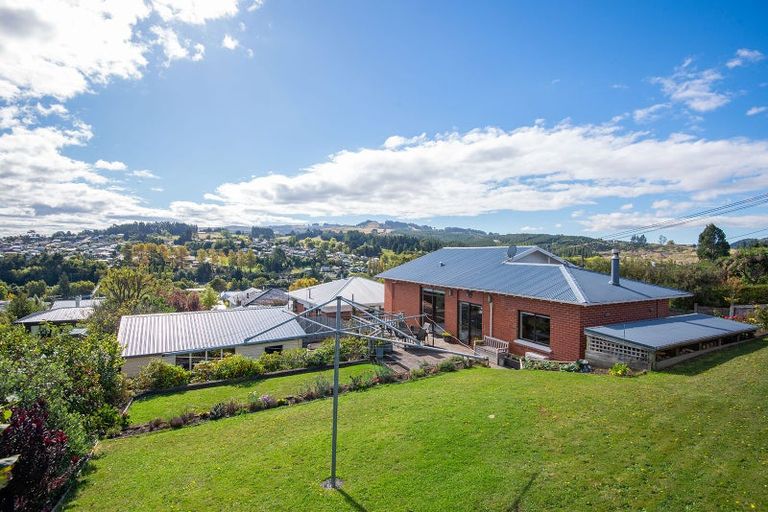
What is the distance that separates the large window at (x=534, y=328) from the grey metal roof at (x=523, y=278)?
1.28 metres

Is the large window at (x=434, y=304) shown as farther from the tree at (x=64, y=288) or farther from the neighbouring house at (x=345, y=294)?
the tree at (x=64, y=288)

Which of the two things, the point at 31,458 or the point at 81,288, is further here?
the point at 81,288

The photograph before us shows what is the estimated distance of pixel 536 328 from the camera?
17047mm

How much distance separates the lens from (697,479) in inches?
244

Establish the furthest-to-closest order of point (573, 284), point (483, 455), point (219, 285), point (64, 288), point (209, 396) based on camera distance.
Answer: point (219, 285)
point (64, 288)
point (573, 284)
point (209, 396)
point (483, 455)

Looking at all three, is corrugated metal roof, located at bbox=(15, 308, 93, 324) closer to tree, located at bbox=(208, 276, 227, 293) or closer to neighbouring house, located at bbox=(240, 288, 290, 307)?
neighbouring house, located at bbox=(240, 288, 290, 307)

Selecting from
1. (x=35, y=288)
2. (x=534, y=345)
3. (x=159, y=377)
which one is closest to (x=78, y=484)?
(x=159, y=377)

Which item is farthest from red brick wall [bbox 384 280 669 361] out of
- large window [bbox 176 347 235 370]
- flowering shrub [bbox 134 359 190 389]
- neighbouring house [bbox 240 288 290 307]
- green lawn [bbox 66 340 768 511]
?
neighbouring house [bbox 240 288 290 307]

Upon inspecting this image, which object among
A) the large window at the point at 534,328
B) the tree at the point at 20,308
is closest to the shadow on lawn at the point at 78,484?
Result: the large window at the point at 534,328

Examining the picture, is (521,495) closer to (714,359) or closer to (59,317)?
(714,359)

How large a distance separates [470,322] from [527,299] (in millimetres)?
4227

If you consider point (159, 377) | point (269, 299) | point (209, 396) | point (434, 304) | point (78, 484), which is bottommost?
point (269, 299)

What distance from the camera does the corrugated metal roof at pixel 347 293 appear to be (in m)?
27.0

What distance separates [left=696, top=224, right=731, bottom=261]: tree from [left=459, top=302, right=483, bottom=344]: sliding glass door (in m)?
45.3
